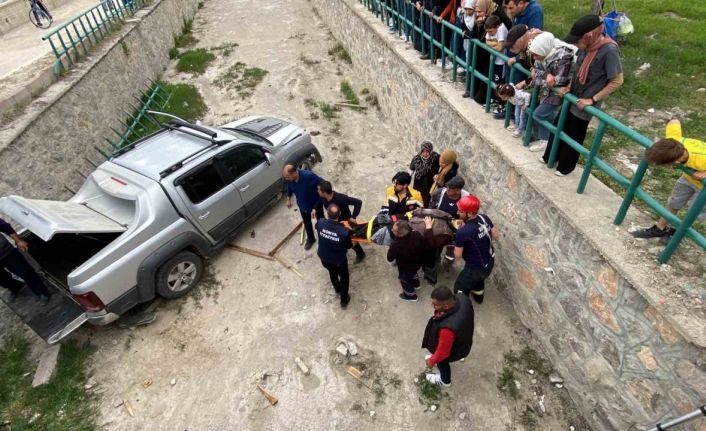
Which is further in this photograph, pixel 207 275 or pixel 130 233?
pixel 207 275

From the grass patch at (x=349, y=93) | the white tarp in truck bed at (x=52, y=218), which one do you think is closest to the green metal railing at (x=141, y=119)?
the white tarp in truck bed at (x=52, y=218)

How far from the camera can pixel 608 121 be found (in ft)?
11.4

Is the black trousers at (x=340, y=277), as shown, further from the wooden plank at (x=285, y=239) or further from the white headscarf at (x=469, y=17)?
the white headscarf at (x=469, y=17)

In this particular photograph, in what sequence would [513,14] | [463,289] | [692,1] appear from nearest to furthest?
[463,289] → [513,14] → [692,1]

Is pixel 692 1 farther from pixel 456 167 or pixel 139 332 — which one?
pixel 139 332

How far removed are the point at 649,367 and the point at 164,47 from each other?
15.5m

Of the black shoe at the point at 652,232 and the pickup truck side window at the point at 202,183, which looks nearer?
the black shoe at the point at 652,232

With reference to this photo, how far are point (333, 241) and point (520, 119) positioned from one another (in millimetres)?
2860

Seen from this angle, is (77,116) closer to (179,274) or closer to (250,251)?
(179,274)

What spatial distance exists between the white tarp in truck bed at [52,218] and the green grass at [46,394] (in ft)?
5.88

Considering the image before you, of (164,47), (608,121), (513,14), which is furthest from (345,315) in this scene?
(164,47)

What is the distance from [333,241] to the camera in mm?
4859

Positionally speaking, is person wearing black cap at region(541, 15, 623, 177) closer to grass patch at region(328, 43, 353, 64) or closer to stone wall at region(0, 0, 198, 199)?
stone wall at region(0, 0, 198, 199)

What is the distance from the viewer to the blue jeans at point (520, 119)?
5.02 m
